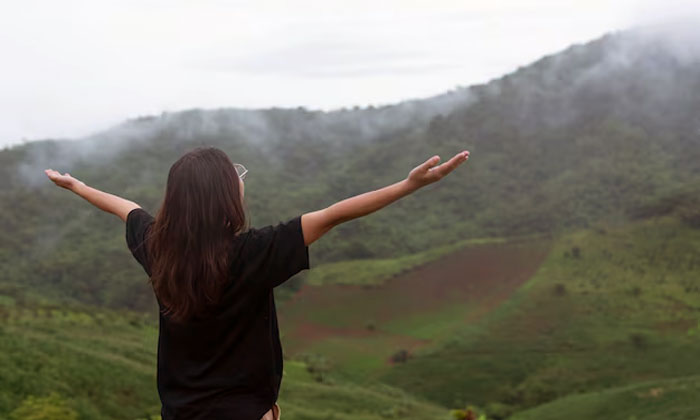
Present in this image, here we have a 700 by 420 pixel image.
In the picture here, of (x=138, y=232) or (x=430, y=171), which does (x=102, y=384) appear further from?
(x=430, y=171)

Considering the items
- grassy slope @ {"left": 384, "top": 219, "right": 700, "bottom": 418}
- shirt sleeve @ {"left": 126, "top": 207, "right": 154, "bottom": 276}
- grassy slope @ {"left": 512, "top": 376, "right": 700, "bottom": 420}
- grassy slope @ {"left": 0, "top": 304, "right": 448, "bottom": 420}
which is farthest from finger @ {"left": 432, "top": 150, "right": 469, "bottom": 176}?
grassy slope @ {"left": 384, "top": 219, "right": 700, "bottom": 418}

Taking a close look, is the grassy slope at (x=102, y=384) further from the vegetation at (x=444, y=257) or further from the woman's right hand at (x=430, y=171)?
the woman's right hand at (x=430, y=171)

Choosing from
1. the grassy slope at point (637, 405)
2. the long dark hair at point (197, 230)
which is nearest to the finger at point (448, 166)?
the long dark hair at point (197, 230)

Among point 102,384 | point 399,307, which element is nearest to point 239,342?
point 102,384

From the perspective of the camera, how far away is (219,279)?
2.59m

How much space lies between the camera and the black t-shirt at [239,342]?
8.56ft

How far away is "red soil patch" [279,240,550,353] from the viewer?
49.6 meters

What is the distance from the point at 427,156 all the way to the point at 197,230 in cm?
10628

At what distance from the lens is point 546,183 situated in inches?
3548

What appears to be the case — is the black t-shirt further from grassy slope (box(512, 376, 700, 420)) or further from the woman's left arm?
grassy slope (box(512, 376, 700, 420))

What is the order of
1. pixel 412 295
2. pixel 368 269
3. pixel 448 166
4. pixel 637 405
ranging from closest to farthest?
pixel 448 166, pixel 637 405, pixel 412 295, pixel 368 269

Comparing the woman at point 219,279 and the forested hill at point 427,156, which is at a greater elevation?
the forested hill at point 427,156

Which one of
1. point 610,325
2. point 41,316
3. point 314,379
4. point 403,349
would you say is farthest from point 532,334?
point 41,316

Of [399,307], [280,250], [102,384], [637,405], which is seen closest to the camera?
[280,250]
